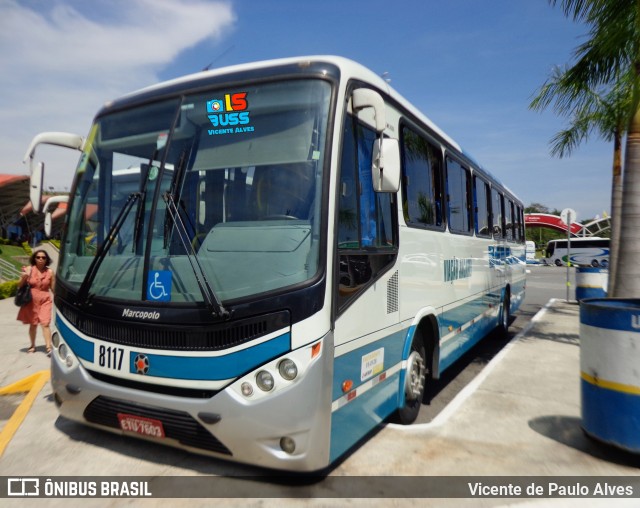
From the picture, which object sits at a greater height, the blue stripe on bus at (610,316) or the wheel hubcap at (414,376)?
the blue stripe on bus at (610,316)

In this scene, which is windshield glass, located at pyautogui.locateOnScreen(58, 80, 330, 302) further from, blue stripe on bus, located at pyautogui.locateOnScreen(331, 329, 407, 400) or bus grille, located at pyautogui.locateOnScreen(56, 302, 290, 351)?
blue stripe on bus, located at pyautogui.locateOnScreen(331, 329, 407, 400)

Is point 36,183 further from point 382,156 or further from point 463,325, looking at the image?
point 463,325

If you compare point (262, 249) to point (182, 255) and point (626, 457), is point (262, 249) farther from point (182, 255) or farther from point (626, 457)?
point (626, 457)

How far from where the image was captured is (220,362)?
3.38 m

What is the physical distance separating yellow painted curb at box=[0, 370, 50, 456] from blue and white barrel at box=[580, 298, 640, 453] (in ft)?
16.3

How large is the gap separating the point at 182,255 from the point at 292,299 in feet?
3.09

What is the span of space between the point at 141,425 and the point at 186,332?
31.0 inches

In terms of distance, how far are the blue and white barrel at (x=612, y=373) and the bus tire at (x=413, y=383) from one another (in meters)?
1.52

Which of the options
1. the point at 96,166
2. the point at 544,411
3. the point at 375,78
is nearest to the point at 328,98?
the point at 375,78

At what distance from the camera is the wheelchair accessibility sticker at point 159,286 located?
3645 mm

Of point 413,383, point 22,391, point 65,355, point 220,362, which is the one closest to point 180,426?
point 220,362

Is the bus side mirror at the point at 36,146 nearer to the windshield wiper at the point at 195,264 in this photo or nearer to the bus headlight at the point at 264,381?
the windshield wiper at the point at 195,264

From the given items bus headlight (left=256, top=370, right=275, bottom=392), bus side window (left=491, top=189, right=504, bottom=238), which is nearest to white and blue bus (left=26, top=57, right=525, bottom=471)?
bus headlight (left=256, top=370, right=275, bottom=392)

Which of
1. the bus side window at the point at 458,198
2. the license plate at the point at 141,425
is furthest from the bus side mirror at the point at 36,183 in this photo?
the bus side window at the point at 458,198
